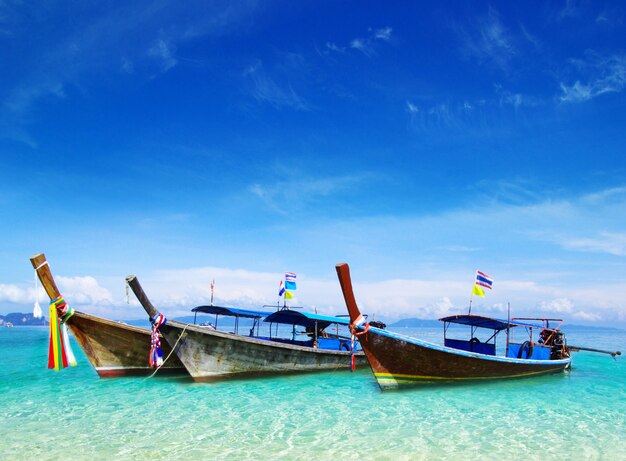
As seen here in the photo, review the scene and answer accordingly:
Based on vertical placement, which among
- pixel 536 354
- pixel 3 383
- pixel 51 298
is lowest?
pixel 3 383

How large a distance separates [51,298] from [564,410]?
15.1 meters

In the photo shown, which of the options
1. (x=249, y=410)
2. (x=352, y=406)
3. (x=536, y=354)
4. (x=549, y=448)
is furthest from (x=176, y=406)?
(x=536, y=354)

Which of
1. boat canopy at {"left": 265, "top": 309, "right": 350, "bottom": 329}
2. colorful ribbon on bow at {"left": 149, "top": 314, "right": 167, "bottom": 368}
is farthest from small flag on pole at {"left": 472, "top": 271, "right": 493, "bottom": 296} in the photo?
colorful ribbon on bow at {"left": 149, "top": 314, "right": 167, "bottom": 368}

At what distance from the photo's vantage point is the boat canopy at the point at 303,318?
665 inches

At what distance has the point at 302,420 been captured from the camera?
34.4ft

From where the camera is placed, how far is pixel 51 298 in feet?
40.2

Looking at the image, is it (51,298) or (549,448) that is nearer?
(549,448)

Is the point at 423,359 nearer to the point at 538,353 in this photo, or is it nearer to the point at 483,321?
the point at 483,321

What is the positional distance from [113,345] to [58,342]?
4517 millimetres

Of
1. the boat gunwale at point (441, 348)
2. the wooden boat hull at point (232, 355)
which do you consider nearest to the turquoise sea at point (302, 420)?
the wooden boat hull at point (232, 355)

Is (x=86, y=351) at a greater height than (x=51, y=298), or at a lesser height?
lesser

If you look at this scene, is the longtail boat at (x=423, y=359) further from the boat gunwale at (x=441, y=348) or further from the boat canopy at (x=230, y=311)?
the boat canopy at (x=230, y=311)

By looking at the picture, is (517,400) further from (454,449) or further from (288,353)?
(288,353)

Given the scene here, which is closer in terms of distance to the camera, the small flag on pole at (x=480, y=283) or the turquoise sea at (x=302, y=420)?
the turquoise sea at (x=302, y=420)
